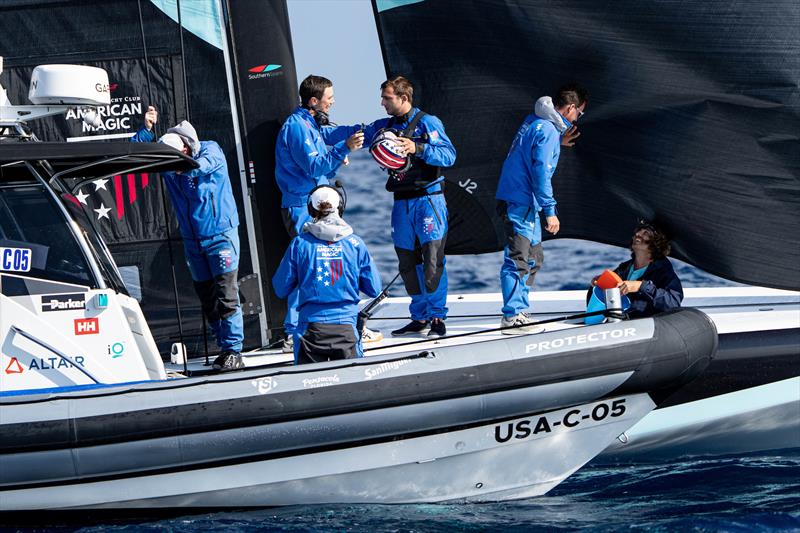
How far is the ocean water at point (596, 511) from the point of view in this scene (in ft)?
20.1

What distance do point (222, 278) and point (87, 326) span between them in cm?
116

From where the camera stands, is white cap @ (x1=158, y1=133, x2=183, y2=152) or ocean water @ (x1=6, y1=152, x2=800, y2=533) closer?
ocean water @ (x1=6, y1=152, x2=800, y2=533)

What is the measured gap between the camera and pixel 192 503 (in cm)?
629

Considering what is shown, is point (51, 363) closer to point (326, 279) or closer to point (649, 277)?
point (326, 279)

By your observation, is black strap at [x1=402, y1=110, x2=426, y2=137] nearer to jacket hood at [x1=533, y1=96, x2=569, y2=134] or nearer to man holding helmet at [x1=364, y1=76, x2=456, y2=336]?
man holding helmet at [x1=364, y1=76, x2=456, y2=336]

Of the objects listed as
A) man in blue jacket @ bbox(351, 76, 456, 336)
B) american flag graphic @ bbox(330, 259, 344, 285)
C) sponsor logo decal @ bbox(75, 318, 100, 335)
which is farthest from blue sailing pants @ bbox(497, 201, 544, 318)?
sponsor logo decal @ bbox(75, 318, 100, 335)

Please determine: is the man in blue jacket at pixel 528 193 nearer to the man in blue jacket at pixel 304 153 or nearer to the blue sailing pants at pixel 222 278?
the man in blue jacket at pixel 304 153

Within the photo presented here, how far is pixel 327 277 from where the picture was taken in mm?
6379

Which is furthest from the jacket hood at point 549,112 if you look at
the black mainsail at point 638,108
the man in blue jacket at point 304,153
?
the man in blue jacket at point 304,153

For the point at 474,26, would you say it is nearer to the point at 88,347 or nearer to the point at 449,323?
the point at 449,323

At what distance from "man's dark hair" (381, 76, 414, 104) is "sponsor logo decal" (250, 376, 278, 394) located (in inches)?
88.0

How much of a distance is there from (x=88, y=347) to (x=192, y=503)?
0.92 metres

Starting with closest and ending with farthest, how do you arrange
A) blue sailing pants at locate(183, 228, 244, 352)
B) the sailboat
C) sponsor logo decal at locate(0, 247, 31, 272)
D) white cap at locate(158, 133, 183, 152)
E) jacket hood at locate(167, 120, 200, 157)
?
the sailboat, sponsor logo decal at locate(0, 247, 31, 272), white cap at locate(158, 133, 183, 152), jacket hood at locate(167, 120, 200, 157), blue sailing pants at locate(183, 228, 244, 352)

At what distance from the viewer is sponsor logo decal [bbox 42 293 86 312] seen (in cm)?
626
